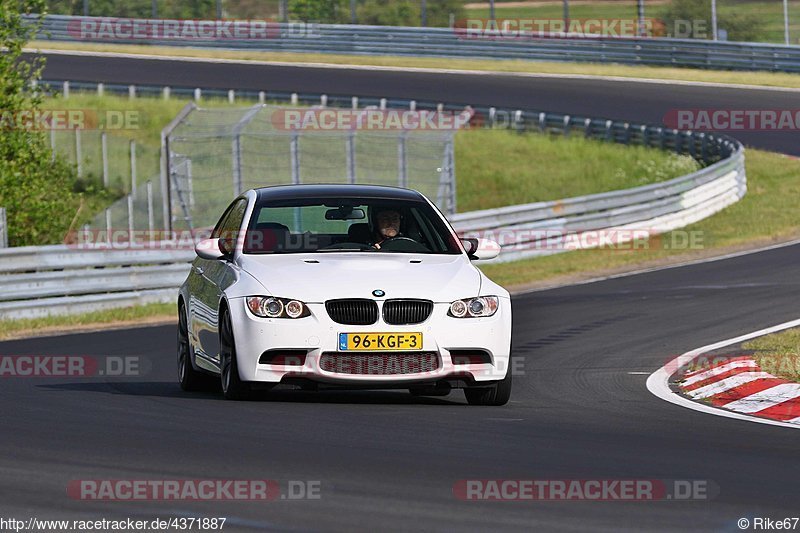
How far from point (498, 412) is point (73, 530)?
14.2ft

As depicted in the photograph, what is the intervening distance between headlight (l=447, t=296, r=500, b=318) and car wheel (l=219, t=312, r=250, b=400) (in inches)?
54.2

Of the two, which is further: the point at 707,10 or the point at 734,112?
the point at 707,10

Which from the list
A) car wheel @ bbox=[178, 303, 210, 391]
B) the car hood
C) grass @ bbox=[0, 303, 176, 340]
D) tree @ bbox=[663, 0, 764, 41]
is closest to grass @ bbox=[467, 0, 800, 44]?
tree @ bbox=[663, 0, 764, 41]

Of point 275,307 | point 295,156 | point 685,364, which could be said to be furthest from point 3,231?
point 275,307

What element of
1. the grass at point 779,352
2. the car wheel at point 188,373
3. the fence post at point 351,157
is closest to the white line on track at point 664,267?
the fence post at point 351,157

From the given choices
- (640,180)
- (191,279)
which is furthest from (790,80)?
(191,279)

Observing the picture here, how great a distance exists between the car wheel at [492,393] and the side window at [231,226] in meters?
1.92

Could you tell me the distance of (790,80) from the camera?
4628 centimetres

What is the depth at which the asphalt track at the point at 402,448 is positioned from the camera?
629cm

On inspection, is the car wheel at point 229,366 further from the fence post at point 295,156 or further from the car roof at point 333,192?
the fence post at point 295,156

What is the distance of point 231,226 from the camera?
1132cm

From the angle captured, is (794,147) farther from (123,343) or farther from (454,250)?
(454,250)

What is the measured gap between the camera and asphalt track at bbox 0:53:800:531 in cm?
629

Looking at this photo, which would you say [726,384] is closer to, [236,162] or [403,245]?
[403,245]
